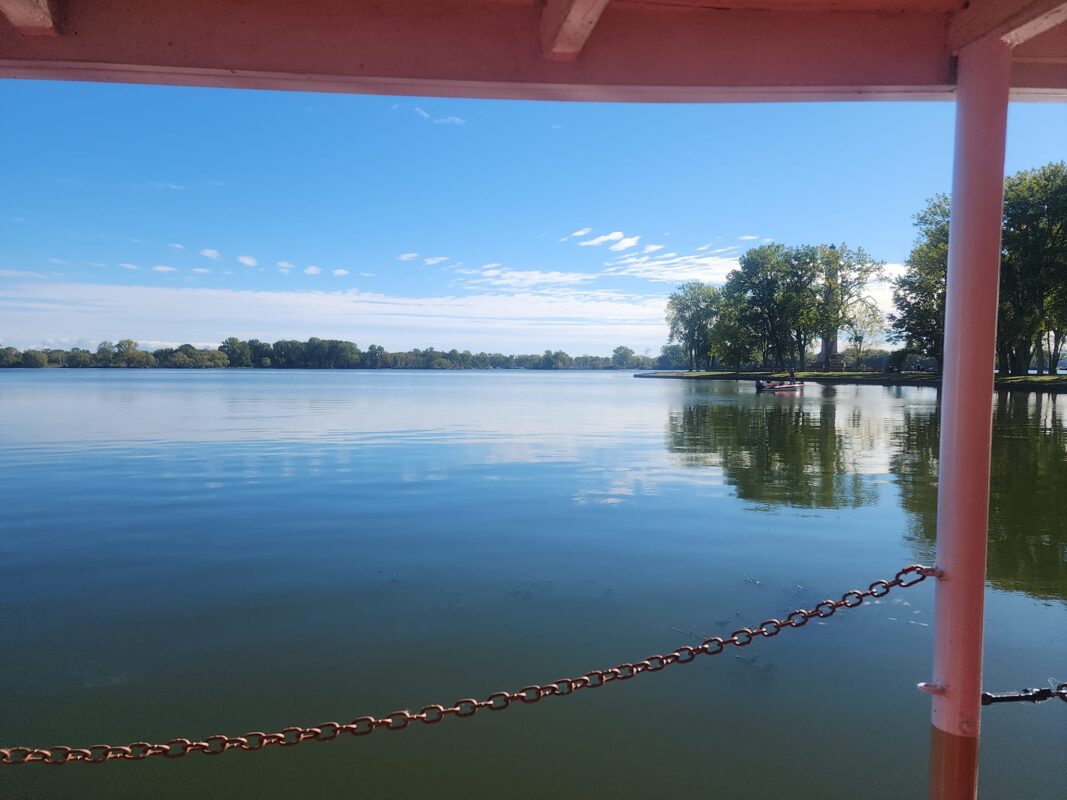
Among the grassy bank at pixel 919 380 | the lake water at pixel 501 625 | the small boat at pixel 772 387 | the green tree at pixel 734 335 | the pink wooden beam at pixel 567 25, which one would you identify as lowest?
the lake water at pixel 501 625

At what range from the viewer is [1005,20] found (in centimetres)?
304

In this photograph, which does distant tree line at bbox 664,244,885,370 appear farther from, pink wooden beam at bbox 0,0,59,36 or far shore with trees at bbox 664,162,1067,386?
pink wooden beam at bbox 0,0,59,36

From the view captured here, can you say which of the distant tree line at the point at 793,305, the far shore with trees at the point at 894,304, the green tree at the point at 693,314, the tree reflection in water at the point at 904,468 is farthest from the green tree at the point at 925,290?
the green tree at the point at 693,314

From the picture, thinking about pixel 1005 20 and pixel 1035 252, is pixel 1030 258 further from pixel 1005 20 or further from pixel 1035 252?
pixel 1005 20

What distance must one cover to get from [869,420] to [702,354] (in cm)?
9221

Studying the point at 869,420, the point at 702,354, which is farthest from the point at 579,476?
the point at 702,354

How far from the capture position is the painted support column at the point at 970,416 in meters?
3.11

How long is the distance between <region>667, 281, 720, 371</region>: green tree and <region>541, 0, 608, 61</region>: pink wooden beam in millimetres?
111596

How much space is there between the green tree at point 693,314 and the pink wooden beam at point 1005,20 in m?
111

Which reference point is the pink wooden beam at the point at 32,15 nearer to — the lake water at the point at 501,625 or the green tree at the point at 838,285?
the lake water at the point at 501,625

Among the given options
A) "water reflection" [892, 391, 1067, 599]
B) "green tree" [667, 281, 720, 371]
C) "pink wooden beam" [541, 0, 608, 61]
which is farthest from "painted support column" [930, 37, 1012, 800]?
"green tree" [667, 281, 720, 371]

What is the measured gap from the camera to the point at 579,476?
12539 millimetres

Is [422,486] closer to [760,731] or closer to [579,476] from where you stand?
[579,476]

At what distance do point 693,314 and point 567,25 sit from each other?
11893cm
